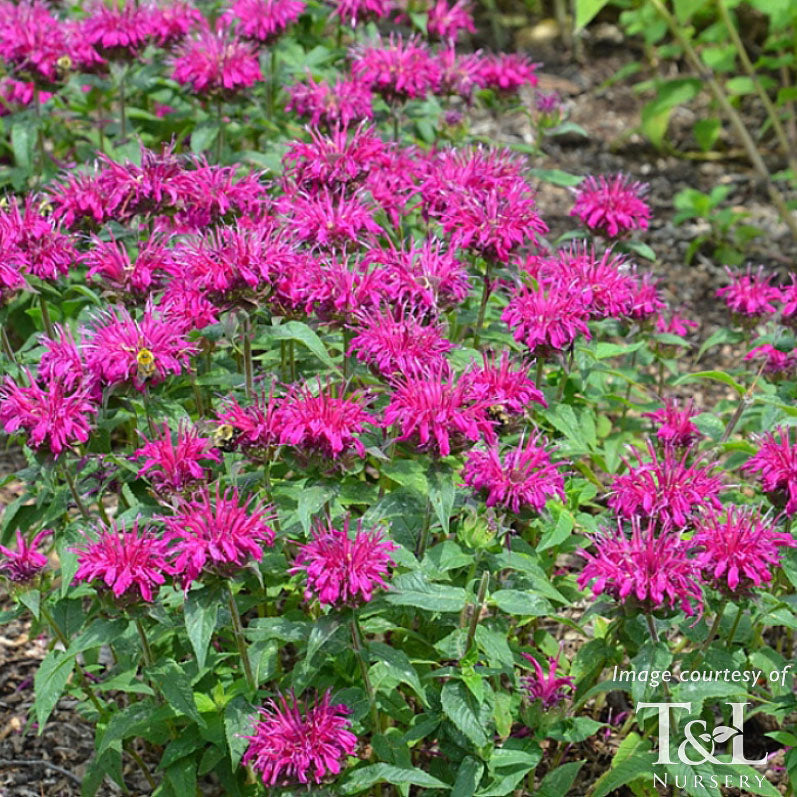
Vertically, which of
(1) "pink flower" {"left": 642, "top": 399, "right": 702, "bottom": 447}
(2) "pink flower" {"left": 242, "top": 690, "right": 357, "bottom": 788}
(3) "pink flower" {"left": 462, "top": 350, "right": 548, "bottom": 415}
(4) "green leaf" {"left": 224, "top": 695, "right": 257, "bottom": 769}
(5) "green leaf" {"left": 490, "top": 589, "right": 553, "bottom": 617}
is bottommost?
(4) "green leaf" {"left": 224, "top": 695, "right": 257, "bottom": 769}

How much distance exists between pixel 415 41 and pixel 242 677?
2.18 m

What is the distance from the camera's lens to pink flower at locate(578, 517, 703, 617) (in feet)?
6.96

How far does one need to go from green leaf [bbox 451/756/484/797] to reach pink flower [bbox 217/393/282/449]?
77 centimetres

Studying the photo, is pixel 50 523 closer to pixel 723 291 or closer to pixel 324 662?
pixel 324 662

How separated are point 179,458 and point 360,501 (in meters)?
0.37

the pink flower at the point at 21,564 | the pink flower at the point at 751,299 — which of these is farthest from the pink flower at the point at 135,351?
the pink flower at the point at 751,299

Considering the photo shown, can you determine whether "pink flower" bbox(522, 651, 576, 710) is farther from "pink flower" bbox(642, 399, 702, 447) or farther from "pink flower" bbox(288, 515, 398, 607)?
"pink flower" bbox(642, 399, 702, 447)

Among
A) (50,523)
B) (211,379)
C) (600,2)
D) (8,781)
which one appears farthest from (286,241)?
(600,2)

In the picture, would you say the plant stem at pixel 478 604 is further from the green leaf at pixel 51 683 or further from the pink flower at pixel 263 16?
the pink flower at pixel 263 16

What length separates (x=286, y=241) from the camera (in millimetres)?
2539

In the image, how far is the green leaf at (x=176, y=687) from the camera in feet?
7.32

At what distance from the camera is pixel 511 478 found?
216 centimetres

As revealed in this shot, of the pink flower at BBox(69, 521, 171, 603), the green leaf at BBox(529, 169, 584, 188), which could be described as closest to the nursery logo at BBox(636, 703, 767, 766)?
the pink flower at BBox(69, 521, 171, 603)

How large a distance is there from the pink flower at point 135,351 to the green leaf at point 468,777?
100 cm
